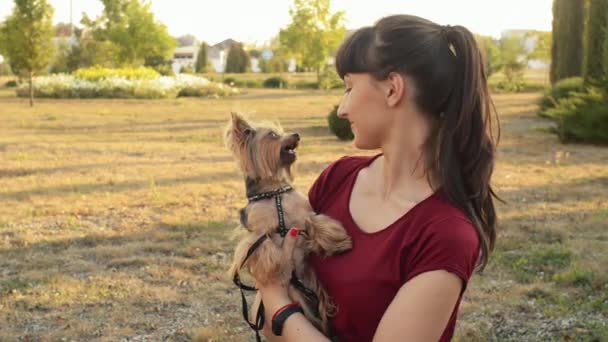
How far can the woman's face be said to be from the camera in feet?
7.13

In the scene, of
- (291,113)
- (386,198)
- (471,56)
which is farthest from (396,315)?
(291,113)

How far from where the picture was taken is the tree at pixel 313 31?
52094 mm

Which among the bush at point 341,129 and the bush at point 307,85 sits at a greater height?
the bush at point 307,85

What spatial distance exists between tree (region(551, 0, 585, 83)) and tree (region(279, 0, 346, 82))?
28.5 meters

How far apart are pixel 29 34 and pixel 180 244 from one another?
77.0ft

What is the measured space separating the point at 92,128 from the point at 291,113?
26.0ft

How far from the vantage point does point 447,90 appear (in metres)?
2.11

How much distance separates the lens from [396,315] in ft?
6.64

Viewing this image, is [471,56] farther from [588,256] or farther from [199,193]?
[199,193]

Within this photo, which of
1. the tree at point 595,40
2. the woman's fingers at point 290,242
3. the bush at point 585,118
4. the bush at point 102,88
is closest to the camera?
the woman's fingers at point 290,242

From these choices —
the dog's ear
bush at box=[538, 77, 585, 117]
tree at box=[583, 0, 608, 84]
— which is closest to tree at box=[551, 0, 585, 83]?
bush at box=[538, 77, 585, 117]

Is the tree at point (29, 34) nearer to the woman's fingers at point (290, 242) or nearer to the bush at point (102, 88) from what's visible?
the bush at point (102, 88)

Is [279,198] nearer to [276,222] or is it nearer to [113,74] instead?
[276,222]

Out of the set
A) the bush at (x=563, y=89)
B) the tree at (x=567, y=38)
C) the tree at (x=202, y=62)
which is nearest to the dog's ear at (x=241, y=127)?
the bush at (x=563, y=89)
